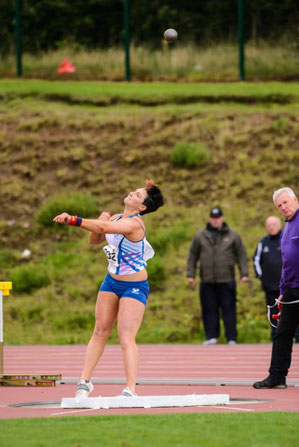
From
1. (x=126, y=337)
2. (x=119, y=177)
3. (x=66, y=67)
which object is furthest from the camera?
(x=66, y=67)

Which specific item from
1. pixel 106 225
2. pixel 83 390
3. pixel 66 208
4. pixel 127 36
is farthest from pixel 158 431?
pixel 127 36

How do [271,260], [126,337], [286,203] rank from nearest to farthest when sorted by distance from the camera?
[126,337] < [286,203] < [271,260]

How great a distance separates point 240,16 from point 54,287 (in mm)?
9433

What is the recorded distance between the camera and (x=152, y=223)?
2527 cm

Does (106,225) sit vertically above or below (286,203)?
below

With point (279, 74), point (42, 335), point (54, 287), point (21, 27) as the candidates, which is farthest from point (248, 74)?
point (42, 335)

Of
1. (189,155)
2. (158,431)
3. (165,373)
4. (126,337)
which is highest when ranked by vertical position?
(189,155)

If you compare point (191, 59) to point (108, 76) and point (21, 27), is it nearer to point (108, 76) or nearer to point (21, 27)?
point (108, 76)

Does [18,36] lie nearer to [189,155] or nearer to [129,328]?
[189,155]

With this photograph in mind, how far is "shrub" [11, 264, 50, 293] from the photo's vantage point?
23.4 meters

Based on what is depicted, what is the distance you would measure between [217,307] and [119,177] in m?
8.18

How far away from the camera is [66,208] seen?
85.1 feet

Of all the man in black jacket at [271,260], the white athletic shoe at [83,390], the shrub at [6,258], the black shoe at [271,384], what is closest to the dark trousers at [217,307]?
the man in black jacket at [271,260]

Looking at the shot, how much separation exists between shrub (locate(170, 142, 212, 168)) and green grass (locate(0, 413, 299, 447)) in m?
18.3
